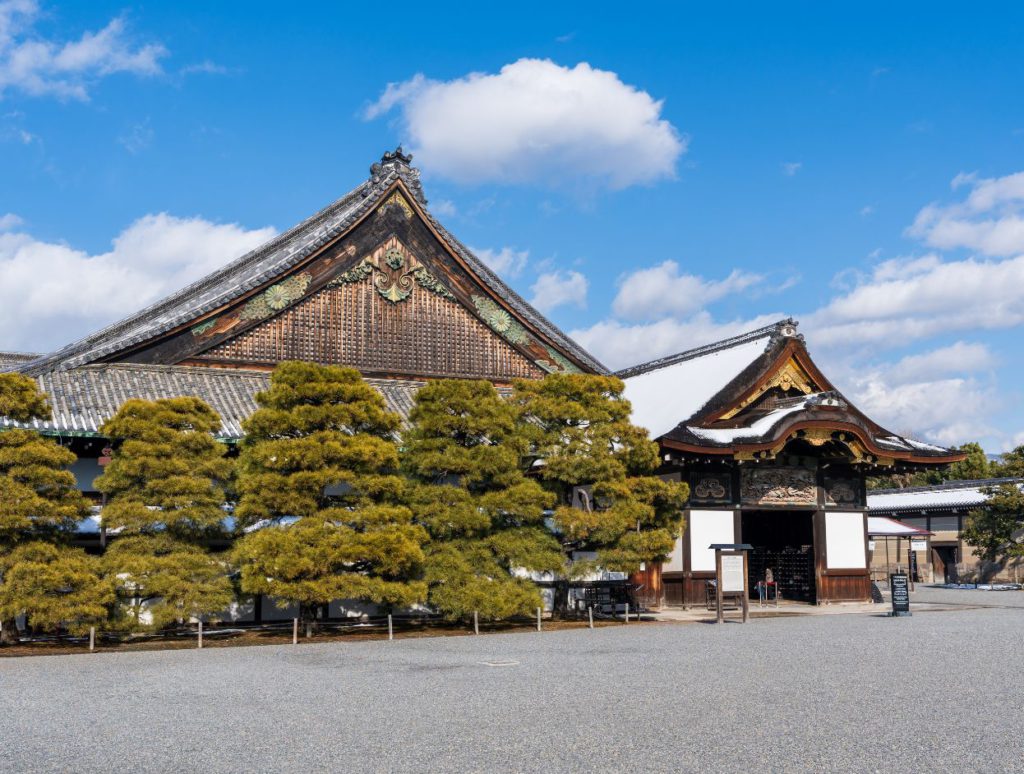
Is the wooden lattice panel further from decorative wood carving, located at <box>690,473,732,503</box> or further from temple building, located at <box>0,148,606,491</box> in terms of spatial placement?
decorative wood carving, located at <box>690,473,732,503</box>

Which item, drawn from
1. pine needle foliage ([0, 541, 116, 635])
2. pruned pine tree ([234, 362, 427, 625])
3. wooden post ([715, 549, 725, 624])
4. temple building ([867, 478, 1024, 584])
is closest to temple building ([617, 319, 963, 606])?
wooden post ([715, 549, 725, 624])

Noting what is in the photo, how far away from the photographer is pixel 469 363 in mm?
26094

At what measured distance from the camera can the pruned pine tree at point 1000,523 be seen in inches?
1415

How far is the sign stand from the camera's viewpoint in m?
20.2

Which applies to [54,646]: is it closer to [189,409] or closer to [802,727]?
[189,409]

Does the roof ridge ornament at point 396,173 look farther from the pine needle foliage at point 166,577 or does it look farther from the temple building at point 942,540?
the temple building at point 942,540

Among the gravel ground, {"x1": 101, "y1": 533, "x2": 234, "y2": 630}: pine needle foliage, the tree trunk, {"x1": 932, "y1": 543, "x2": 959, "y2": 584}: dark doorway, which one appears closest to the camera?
the gravel ground

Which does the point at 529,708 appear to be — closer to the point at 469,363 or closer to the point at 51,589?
the point at 51,589

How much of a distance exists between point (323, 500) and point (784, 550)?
49.8 ft

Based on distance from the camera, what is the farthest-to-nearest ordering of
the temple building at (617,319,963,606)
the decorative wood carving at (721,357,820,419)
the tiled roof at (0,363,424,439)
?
the decorative wood carving at (721,357,820,419), the temple building at (617,319,963,606), the tiled roof at (0,363,424,439)

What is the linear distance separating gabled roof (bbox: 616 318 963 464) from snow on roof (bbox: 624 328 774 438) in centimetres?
5

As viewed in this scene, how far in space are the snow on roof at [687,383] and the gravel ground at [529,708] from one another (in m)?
9.55

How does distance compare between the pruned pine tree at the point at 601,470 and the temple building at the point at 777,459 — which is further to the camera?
the temple building at the point at 777,459

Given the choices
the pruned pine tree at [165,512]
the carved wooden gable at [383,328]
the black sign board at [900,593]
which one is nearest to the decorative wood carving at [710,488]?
the black sign board at [900,593]
